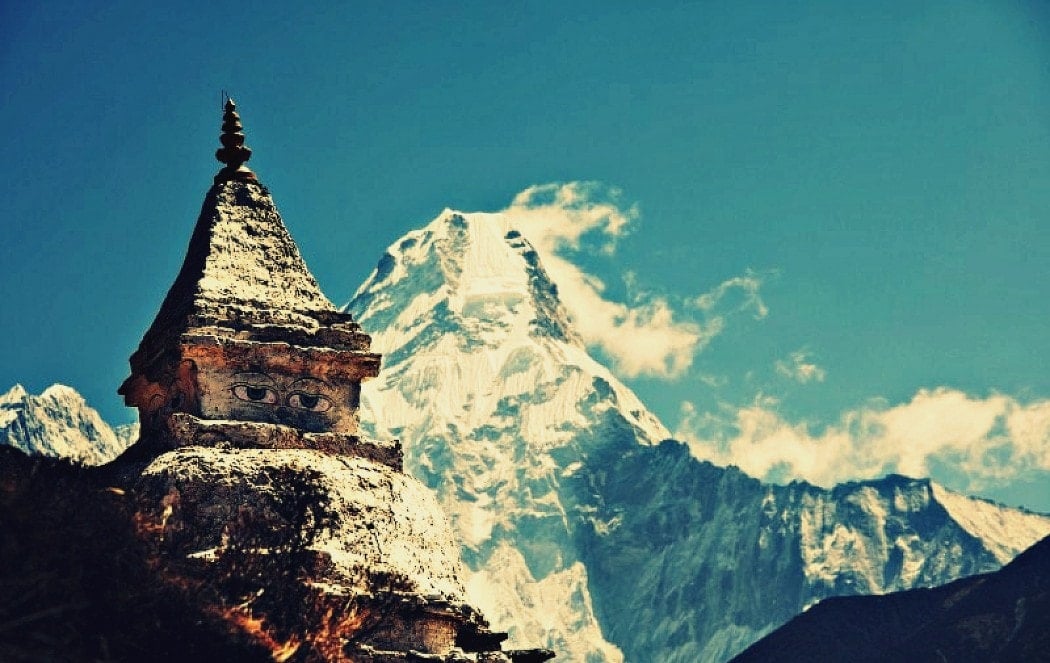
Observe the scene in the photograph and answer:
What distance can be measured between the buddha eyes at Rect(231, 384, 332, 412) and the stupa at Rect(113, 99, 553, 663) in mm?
37

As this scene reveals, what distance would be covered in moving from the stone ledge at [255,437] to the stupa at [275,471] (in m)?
0.04

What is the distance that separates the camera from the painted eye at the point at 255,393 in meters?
61.7

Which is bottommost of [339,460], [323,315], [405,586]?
[405,586]

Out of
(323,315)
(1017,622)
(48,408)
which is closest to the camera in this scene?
(323,315)

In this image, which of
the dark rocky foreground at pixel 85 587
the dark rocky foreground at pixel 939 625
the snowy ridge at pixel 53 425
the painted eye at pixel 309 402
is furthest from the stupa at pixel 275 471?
the snowy ridge at pixel 53 425

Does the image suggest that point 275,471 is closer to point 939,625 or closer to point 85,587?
point 85,587

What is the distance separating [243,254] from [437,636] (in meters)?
12.4

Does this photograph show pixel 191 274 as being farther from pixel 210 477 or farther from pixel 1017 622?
pixel 1017 622

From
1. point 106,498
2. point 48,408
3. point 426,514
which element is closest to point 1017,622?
point 426,514

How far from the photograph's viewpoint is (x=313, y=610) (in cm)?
5606

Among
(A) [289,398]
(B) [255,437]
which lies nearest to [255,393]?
(A) [289,398]

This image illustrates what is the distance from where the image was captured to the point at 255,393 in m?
61.9

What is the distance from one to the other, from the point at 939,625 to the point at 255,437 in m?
73.7

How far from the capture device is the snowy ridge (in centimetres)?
17775
